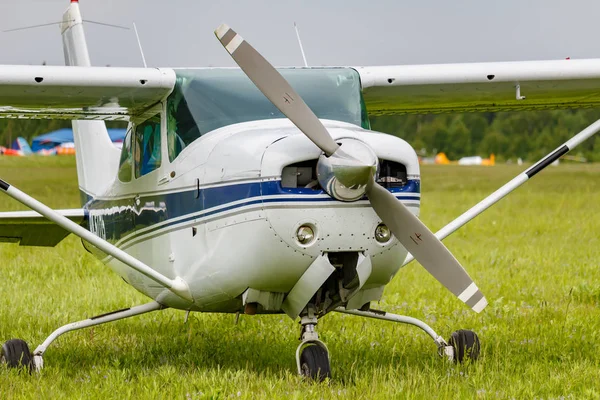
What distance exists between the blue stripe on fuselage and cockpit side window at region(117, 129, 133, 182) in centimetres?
17

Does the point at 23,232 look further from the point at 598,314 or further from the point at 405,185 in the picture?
the point at 598,314

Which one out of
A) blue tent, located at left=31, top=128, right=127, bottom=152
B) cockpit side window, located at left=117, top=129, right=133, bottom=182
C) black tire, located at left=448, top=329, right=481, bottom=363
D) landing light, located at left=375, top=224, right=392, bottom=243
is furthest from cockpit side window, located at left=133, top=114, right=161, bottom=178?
blue tent, located at left=31, top=128, right=127, bottom=152

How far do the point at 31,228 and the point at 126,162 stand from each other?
1.54 metres

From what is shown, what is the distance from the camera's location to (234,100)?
6.50 metres

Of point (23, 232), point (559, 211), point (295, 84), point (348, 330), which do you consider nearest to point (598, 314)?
point (348, 330)

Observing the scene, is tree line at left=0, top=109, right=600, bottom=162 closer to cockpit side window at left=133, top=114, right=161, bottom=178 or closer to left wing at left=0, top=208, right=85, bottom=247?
left wing at left=0, top=208, right=85, bottom=247

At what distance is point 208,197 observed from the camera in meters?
6.03

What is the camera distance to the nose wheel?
599cm

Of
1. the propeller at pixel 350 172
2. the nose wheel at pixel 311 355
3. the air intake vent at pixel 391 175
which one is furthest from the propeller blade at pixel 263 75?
the nose wheel at pixel 311 355

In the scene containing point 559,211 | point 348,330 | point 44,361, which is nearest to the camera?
point 44,361

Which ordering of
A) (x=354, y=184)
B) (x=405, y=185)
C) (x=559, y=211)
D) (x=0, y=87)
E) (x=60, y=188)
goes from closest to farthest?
(x=354, y=184) → (x=405, y=185) → (x=0, y=87) → (x=559, y=211) → (x=60, y=188)

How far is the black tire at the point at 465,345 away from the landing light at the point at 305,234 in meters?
2.01

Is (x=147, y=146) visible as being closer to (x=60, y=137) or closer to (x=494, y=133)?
(x=60, y=137)

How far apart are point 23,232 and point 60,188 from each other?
16.6m
